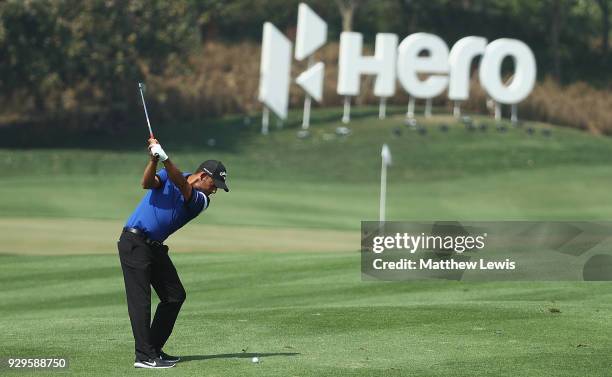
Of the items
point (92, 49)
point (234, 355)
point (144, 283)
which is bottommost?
point (92, 49)

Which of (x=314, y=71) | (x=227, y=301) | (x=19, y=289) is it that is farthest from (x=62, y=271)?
(x=314, y=71)

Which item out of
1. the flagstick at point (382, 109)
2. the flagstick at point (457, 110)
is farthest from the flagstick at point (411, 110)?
the flagstick at point (457, 110)

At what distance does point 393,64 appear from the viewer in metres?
60.4

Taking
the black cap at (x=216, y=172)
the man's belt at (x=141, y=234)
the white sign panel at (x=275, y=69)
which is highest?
the black cap at (x=216, y=172)

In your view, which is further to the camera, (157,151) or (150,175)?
(150,175)

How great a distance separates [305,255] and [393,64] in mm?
35095

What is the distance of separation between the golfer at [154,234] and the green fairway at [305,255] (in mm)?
335

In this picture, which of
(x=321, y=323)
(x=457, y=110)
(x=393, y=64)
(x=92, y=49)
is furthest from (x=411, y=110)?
(x=321, y=323)

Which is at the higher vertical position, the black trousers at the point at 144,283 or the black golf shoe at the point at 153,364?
the black trousers at the point at 144,283

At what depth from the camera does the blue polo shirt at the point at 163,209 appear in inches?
538

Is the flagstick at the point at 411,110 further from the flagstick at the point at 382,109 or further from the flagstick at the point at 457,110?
the flagstick at the point at 457,110

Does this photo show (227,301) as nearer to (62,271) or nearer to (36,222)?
(62,271)

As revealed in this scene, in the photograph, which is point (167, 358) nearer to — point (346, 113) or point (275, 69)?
point (275, 69)

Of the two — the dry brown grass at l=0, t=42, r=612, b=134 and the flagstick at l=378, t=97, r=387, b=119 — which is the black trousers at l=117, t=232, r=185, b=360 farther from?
the flagstick at l=378, t=97, r=387, b=119
